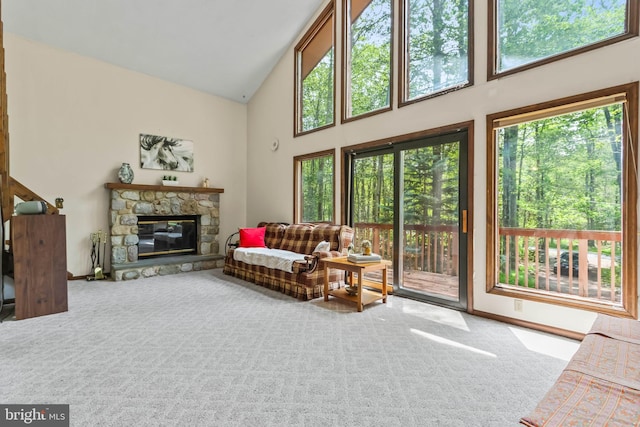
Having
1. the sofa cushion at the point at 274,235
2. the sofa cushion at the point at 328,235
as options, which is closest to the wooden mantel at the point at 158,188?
the sofa cushion at the point at 274,235

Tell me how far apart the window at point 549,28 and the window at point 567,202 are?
0.48m

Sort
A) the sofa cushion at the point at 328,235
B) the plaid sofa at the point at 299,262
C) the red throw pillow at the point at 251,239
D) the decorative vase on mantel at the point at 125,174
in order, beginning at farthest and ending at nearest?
the red throw pillow at the point at 251,239, the decorative vase on mantel at the point at 125,174, the sofa cushion at the point at 328,235, the plaid sofa at the point at 299,262

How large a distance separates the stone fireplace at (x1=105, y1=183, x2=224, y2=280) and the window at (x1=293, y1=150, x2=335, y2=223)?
1.73m

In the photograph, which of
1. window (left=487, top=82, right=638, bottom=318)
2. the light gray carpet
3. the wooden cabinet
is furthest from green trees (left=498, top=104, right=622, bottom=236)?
the wooden cabinet

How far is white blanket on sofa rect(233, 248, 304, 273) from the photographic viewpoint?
4.06 m

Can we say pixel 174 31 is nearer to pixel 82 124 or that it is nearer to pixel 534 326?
pixel 82 124

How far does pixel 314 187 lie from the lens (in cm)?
530

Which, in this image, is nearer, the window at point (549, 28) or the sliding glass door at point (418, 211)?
the window at point (549, 28)

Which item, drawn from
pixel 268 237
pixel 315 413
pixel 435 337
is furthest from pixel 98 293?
pixel 435 337

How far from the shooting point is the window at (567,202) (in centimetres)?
248

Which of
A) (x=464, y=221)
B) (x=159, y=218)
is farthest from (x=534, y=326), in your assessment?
(x=159, y=218)

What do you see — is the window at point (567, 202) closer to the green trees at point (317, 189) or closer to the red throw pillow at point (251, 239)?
the green trees at point (317, 189)

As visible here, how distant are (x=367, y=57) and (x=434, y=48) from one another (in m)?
1.09

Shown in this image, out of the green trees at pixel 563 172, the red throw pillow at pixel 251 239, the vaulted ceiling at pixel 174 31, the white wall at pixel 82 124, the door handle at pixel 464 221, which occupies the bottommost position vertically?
the red throw pillow at pixel 251 239
